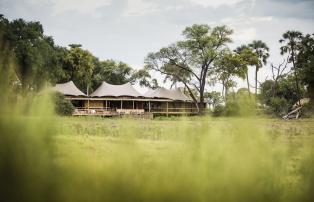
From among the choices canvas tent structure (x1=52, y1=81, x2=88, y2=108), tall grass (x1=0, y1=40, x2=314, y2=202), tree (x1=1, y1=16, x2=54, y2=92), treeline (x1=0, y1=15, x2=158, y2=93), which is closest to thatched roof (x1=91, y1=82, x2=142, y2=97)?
canvas tent structure (x1=52, y1=81, x2=88, y2=108)

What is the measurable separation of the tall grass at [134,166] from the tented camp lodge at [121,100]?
34638 millimetres

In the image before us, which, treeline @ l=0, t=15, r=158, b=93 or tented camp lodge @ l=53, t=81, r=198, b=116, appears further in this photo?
tented camp lodge @ l=53, t=81, r=198, b=116

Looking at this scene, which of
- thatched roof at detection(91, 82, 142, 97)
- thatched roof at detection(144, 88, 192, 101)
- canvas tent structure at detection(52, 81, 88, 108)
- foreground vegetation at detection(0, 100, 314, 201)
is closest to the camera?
foreground vegetation at detection(0, 100, 314, 201)

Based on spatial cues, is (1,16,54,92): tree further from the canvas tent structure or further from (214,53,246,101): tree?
(214,53,246,101): tree

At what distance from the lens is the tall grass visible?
175cm

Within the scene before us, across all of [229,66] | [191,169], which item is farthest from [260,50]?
[191,169]

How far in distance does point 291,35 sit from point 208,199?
4809 cm

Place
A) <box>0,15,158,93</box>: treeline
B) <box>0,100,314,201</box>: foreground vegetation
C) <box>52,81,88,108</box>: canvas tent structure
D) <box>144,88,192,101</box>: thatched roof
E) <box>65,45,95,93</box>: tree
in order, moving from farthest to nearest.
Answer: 1. <box>144,88,192,101</box>: thatched roof
2. <box>65,45,95,93</box>: tree
3. <box>52,81,88,108</box>: canvas tent structure
4. <box>0,15,158,93</box>: treeline
5. <box>0,100,314,201</box>: foreground vegetation

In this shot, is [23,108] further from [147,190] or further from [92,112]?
[92,112]

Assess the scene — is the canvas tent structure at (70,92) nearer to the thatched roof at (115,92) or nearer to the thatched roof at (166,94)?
the thatched roof at (115,92)

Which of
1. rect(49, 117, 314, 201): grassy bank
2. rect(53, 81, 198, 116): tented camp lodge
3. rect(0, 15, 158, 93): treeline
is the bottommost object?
rect(49, 117, 314, 201): grassy bank

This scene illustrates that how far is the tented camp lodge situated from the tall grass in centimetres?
3464

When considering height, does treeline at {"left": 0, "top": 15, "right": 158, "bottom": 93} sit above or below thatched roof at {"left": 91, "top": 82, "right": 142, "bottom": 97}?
above

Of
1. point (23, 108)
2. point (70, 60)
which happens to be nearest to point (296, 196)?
point (23, 108)
